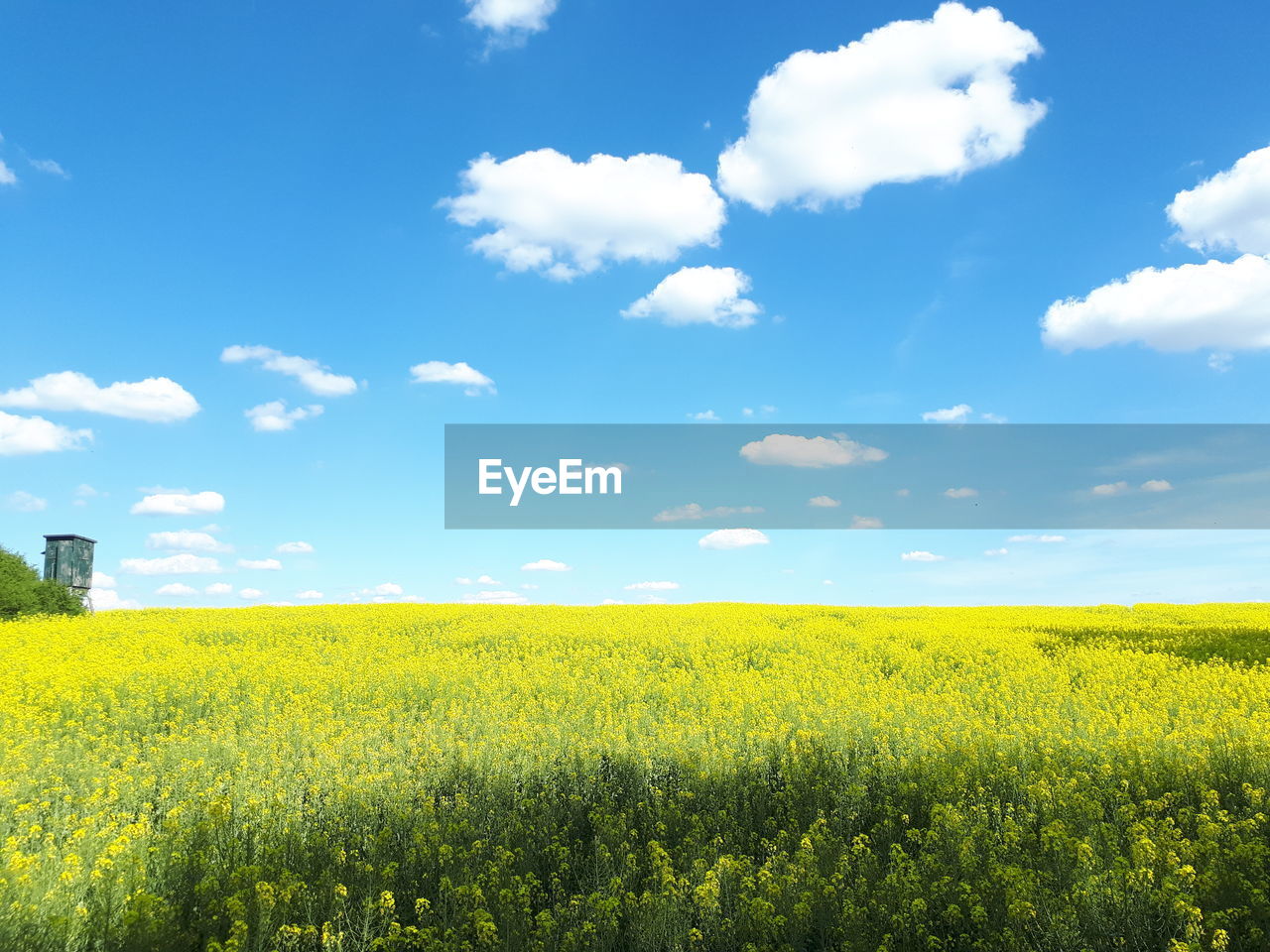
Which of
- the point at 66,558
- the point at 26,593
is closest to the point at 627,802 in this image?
the point at 26,593

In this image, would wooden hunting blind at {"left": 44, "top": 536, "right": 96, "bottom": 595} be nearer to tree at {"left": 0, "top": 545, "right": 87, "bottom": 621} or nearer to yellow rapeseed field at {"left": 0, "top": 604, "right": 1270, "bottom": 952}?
tree at {"left": 0, "top": 545, "right": 87, "bottom": 621}

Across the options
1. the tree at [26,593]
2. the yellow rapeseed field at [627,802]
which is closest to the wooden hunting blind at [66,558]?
the tree at [26,593]

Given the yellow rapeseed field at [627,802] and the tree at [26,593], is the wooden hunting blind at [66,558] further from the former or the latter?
the yellow rapeseed field at [627,802]

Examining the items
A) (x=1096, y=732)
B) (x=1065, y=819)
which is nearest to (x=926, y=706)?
(x=1096, y=732)

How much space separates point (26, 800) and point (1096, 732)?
1242cm

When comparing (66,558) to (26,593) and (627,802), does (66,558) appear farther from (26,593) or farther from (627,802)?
(627,802)

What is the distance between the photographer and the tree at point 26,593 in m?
23.1

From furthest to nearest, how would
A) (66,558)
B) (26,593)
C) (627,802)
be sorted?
1. (66,558)
2. (26,593)
3. (627,802)

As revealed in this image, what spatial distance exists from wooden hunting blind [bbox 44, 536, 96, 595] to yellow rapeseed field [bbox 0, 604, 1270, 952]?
11.9 m

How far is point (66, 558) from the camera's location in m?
27.0

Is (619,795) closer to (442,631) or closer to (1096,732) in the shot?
(1096,732)

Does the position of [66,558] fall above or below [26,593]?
above

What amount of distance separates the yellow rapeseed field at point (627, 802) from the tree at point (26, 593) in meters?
8.06

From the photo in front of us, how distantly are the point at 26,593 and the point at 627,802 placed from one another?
24595 mm
